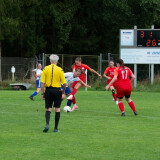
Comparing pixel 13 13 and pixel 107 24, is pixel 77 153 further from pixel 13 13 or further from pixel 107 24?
pixel 107 24

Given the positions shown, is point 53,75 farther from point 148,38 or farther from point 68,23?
point 68,23

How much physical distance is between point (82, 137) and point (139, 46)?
73.8 feet

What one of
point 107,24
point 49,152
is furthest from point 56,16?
point 49,152

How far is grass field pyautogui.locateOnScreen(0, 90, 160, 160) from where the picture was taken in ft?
28.9

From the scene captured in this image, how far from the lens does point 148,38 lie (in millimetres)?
32406

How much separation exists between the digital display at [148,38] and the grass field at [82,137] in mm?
16190

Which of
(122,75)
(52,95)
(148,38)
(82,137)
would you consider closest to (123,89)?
(122,75)

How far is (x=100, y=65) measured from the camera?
35.5 metres

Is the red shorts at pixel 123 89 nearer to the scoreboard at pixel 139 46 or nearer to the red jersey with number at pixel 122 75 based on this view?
the red jersey with number at pixel 122 75

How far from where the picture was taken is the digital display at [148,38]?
32000mm

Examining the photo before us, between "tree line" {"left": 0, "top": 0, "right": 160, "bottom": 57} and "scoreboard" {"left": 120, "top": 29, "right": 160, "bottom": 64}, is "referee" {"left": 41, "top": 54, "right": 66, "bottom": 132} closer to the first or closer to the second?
"scoreboard" {"left": 120, "top": 29, "right": 160, "bottom": 64}

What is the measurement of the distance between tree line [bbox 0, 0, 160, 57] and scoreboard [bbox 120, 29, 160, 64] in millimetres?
10747

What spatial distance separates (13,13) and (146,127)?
3067 centimetres

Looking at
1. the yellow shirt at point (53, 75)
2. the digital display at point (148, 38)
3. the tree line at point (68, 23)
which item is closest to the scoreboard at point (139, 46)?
the digital display at point (148, 38)
